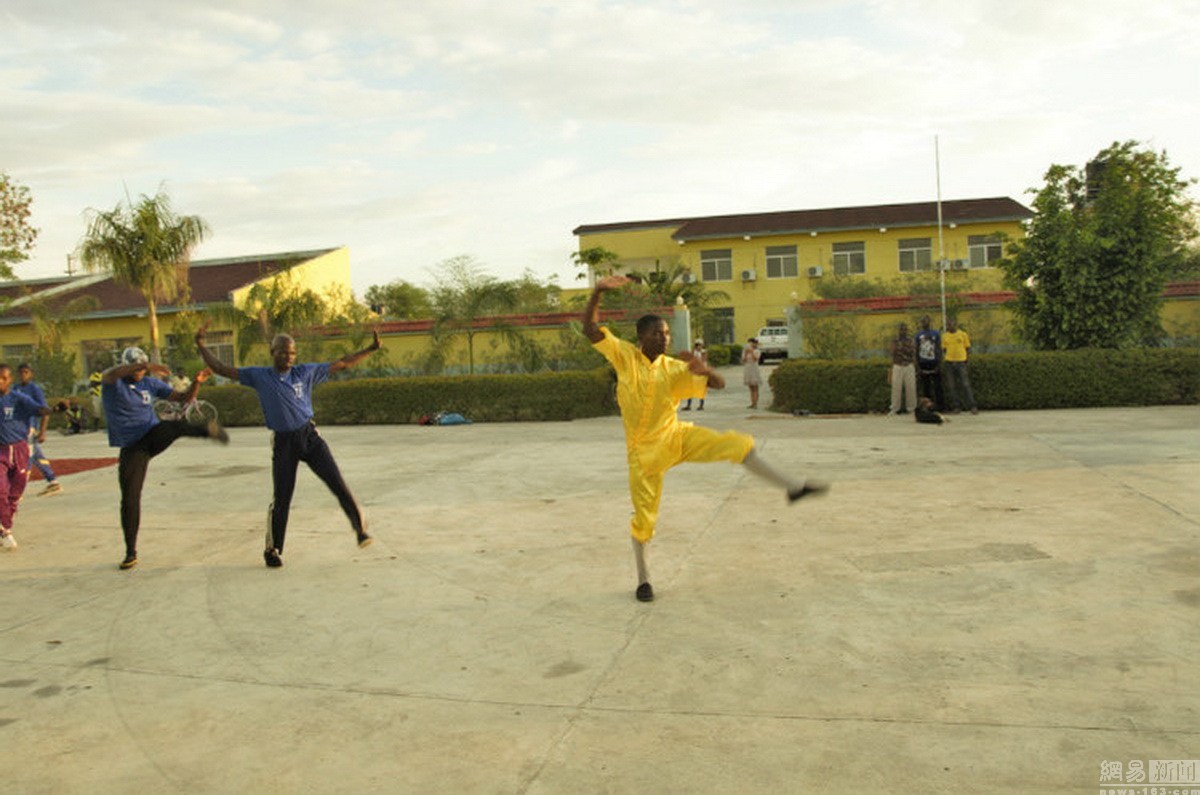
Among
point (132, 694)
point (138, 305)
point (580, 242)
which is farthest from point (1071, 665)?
point (580, 242)

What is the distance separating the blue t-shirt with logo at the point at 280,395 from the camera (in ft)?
23.2

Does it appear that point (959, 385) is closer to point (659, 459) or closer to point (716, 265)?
point (659, 459)

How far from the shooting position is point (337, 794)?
3.58 metres

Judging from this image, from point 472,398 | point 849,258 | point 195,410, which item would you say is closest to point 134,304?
point 195,410

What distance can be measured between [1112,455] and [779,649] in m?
7.33

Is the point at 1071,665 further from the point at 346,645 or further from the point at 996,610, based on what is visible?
the point at 346,645

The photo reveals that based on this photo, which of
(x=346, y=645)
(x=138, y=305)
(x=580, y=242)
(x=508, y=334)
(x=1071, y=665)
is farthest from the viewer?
(x=580, y=242)

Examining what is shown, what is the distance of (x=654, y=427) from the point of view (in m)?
5.86

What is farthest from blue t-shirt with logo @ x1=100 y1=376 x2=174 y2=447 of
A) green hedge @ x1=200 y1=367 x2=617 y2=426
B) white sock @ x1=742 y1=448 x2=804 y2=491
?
green hedge @ x1=200 y1=367 x2=617 y2=426

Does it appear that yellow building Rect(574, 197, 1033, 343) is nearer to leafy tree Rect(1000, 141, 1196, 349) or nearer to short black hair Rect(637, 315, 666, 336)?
leafy tree Rect(1000, 141, 1196, 349)

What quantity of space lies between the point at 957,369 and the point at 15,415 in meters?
13.9

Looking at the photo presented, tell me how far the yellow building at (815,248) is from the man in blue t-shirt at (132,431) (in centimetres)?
3488

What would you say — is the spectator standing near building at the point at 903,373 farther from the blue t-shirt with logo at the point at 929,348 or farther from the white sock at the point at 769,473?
the white sock at the point at 769,473

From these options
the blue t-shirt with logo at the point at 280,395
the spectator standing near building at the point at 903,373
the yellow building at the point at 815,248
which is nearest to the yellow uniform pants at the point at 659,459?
the blue t-shirt with logo at the point at 280,395
